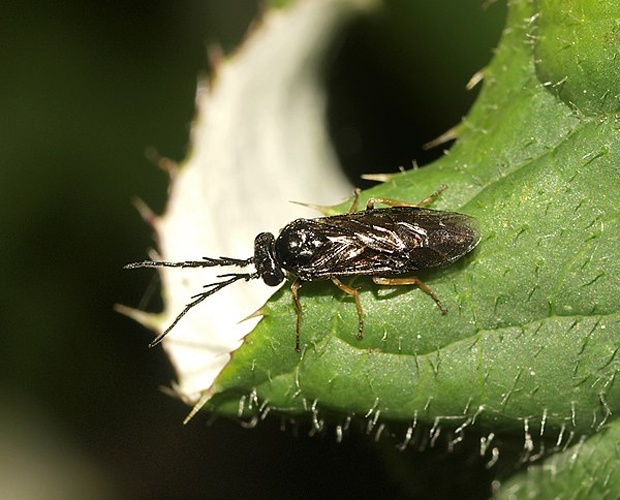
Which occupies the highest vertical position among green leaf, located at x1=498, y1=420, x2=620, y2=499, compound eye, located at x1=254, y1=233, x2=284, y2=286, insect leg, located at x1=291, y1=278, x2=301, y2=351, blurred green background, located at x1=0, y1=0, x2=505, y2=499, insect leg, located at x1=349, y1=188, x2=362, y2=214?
blurred green background, located at x1=0, y1=0, x2=505, y2=499

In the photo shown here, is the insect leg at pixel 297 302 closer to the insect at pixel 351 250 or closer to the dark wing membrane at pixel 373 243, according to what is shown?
the insect at pixel 351 250

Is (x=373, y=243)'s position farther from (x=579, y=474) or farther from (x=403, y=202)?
(x=579, y=474)

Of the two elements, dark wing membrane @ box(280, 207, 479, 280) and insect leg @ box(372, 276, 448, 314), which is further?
dark wing membrane @ box(280, 207, 479, 280)

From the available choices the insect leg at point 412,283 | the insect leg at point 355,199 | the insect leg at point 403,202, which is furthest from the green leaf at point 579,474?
the insect leg at point 355,199

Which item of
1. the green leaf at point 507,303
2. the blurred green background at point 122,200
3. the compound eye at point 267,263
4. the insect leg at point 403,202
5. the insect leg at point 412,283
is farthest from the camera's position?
the blurred green background at point 122,200

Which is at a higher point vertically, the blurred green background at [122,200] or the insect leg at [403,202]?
the blurred green background at [122,200]

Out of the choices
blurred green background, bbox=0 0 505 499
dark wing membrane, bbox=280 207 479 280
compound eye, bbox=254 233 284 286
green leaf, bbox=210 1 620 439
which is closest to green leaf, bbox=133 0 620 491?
green leaf, bbox=210 1 620 439

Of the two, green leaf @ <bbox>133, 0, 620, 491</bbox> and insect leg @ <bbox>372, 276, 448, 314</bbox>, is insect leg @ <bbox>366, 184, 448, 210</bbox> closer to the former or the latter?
green leaf @ <bbox>133, 0, 620, 491</bbox>

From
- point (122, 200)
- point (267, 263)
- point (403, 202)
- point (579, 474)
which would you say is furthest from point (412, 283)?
point (122, 200)
